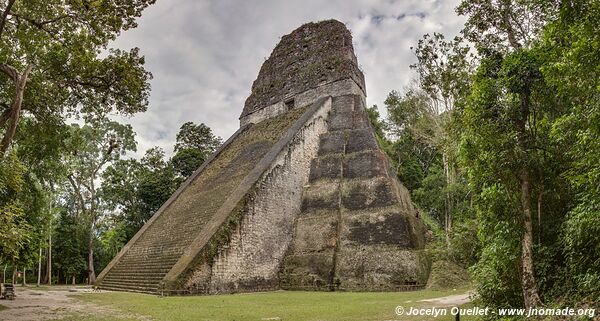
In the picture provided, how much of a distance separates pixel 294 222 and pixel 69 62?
804 centimetres

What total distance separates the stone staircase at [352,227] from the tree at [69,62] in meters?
6.61

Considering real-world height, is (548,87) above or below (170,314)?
above

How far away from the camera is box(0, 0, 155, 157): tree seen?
7.09 metres

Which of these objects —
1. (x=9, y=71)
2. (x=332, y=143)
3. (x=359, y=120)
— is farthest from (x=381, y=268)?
(x=9, y=71)

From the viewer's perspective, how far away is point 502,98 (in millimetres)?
5723

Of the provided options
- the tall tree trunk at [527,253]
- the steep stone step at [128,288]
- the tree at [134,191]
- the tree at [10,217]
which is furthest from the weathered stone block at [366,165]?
the tree at [134,191]

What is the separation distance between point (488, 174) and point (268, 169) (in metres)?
7.95

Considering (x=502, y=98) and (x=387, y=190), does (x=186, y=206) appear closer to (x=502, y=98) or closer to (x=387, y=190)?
(x=387, y=190)

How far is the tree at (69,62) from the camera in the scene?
709 cm

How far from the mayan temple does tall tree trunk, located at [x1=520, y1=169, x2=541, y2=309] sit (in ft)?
19.1

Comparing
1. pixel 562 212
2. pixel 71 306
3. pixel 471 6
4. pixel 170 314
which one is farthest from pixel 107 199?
pixel 562 212

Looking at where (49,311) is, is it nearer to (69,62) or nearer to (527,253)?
(69,62)

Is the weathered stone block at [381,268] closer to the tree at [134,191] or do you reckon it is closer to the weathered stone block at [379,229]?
the weathered stone block at [379,229]

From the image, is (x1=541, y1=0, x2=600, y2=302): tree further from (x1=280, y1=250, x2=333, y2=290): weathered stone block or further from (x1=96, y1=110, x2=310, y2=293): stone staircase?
(x1=96, y1=110, x2=310, y2=293): stone staircase
